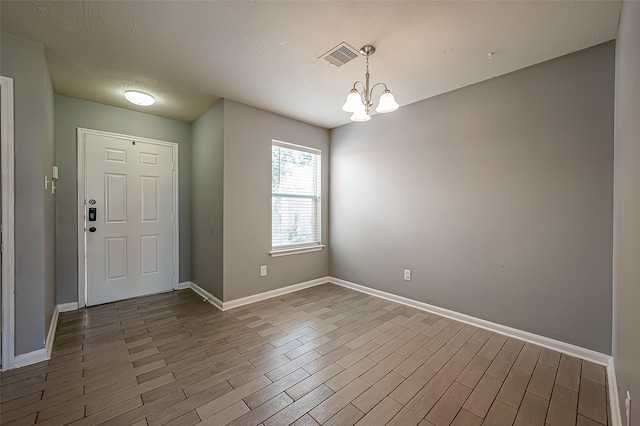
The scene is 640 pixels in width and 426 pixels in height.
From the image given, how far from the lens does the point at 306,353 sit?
2.23 meters

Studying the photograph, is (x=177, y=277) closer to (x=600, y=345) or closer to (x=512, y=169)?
(x=512, y=169)

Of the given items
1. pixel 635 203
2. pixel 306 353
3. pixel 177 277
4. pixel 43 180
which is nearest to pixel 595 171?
pixel 635 203

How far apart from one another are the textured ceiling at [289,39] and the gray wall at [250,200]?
55 centimetres

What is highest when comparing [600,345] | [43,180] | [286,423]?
[43,180]

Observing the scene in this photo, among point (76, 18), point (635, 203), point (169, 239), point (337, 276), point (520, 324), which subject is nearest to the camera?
point (635, 203)

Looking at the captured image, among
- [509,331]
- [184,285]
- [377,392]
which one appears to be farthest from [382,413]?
[184,285]

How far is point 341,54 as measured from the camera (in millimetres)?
2201

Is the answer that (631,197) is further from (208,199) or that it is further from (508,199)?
(208,199)

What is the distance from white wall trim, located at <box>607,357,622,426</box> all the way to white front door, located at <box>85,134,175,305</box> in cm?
459

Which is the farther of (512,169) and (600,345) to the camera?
(512,169)

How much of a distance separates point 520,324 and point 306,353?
2019 millimetres

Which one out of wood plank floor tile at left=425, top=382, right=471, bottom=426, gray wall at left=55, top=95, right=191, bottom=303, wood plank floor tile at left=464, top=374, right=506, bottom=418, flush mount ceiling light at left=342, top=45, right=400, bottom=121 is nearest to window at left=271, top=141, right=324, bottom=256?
flush mount ceiling light at left=342, top=45, right=400, bottom=121

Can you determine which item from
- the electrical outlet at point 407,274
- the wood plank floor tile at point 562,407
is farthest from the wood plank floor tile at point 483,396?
the electrical outlet at point 407,274

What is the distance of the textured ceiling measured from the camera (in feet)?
5.71
